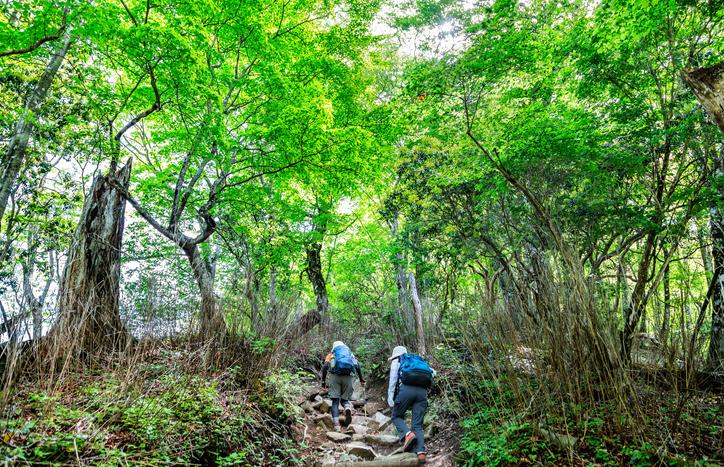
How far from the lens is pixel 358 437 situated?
583 centimetres

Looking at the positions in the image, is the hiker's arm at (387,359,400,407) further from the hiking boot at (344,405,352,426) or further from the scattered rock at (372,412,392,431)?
the hiking boot at (344,405,352,426)

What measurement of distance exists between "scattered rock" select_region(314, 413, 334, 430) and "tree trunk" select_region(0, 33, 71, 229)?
21.4ft

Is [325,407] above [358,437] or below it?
above

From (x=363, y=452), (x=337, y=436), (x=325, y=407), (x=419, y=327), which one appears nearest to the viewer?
(x=363, y=452)

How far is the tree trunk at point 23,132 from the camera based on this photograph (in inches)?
238

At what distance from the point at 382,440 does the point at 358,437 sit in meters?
0.51

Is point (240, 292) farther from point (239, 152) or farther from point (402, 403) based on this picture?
point (239, 152)

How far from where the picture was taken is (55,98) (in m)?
6.77

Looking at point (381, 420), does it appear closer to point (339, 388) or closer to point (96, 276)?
point (339, 388)

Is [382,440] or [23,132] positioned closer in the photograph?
[382,440]

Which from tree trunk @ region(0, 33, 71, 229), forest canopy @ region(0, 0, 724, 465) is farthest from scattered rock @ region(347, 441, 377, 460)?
tree trunk @ region(0, 33, 71, 229)

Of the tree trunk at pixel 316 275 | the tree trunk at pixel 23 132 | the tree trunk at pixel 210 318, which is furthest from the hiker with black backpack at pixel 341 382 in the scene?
the tree trunk at pixel 23 132

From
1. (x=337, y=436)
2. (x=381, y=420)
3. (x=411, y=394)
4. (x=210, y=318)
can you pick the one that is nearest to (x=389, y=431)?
(x=381, y=420)

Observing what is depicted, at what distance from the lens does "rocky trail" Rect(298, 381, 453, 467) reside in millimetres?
4531
